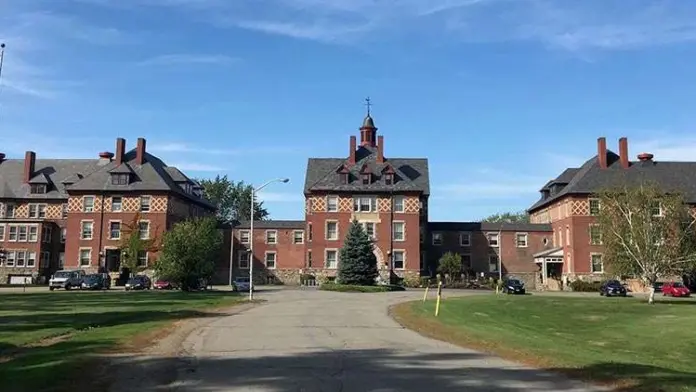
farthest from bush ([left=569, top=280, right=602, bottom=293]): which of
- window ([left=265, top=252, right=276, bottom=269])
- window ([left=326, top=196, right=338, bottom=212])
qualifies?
window ([left=265, top=252, right=276, bottom=269])

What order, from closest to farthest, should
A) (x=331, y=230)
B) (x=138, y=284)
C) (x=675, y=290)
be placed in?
(x=138, y=284) → (x=675, y=290) → (x=331, y=230)

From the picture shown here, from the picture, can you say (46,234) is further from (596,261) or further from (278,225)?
(596,261)

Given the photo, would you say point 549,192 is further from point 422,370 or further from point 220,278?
point 422,370

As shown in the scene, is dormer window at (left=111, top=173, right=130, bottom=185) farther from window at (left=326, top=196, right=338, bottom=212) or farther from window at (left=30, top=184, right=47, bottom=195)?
window at (left=326, top=196, right=338, bottom=212)

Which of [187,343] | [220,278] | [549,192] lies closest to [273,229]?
[220,278]

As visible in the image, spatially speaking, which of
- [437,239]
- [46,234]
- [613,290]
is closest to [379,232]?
[437,239]

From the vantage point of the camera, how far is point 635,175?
7569cm

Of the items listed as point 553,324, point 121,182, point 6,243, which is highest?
point 121,182

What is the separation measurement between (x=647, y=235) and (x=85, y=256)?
59.3 m

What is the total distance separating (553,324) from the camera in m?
33.3

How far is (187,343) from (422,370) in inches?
288

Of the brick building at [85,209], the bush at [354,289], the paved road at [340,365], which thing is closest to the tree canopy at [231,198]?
the brick building at [85,209]

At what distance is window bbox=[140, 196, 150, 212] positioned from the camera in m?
75.1

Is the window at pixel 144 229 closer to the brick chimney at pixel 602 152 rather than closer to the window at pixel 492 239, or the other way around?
the window at pixel 492 239
